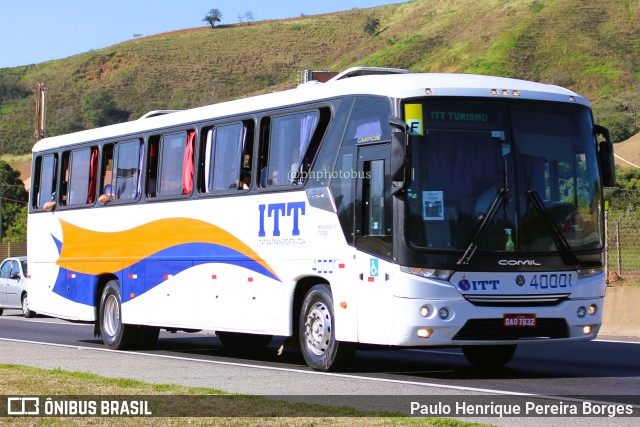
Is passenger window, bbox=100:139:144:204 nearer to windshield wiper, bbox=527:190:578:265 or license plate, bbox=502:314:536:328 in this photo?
windshield wiper, bbox=527:190:578:265

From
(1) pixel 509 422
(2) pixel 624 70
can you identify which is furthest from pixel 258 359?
(2) pixel 624 70

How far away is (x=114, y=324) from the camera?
66.3 ft

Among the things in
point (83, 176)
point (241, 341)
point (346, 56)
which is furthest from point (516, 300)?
point (346, 56)

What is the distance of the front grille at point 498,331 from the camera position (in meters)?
13.6

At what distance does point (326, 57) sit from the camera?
145000 millimetres

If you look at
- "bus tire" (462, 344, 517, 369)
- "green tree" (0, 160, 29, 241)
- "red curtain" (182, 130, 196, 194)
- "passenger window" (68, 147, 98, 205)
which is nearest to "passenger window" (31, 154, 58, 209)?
"passenger window" (68, 147, 98, 205)

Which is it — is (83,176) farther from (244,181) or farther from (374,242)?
(374,242)

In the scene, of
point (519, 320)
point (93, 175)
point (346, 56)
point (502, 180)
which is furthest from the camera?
point (346, 56)

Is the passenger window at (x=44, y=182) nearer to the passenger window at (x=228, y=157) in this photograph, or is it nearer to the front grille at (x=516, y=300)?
the passenger window at (x=228, y=157)

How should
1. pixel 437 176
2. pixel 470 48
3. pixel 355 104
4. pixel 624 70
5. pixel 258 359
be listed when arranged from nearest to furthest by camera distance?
1. pixel 437 176
2. pixel 355 104
3. pixel 258 359
4. pixel 624 70
5. pixel 470 48

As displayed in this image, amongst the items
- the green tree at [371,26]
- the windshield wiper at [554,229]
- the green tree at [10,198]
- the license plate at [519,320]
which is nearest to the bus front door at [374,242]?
the license plate at [519,320]

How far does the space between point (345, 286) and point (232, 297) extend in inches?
113

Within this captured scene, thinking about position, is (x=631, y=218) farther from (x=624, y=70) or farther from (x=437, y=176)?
(x=624, y=70)

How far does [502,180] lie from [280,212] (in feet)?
10.7
